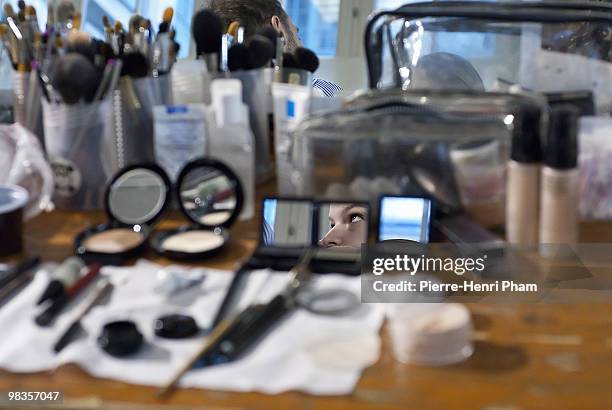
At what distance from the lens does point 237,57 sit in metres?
0.90

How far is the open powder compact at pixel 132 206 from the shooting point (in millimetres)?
740

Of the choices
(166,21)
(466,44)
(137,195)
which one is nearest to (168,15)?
(166,21)

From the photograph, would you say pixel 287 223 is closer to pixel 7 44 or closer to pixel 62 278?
pixel 62 278

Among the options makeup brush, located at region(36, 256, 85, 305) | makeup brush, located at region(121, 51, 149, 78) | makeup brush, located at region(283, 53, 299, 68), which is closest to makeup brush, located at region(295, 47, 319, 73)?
makeup brush, located at region(283, 53, 299, 68)

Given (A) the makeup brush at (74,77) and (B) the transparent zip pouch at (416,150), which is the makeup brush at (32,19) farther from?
(B) the transparent zip pouch at (416,150)

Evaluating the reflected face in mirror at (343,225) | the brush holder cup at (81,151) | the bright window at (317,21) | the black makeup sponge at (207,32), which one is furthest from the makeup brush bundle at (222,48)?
the bright window at (317,21)

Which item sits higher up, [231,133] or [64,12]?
[64,12]

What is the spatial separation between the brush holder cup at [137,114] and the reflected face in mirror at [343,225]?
0.84 ft

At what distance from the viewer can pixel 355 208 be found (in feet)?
2.42

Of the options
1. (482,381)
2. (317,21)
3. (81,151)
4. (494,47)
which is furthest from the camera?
(317,21)

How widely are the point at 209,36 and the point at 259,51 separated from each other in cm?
6

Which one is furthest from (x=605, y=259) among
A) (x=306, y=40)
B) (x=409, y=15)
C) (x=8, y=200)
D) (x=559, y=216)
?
(x=306, y=40)

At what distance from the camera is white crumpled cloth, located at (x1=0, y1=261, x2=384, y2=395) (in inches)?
20.3

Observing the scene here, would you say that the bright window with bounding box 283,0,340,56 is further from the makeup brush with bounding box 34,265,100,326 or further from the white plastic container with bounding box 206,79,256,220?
the makeup brush with bounding box 34,265,100,326
